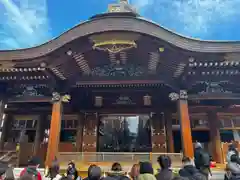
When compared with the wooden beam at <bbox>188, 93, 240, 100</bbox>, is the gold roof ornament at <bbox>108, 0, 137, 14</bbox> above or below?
above

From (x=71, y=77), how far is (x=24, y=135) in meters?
4.87

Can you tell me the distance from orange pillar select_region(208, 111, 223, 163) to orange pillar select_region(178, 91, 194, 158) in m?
2.97

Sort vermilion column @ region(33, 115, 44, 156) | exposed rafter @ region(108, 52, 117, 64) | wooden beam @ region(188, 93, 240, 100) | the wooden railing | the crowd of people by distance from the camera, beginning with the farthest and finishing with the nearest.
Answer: vermilion column @ region(33, 115, 44, 156) → wooden beam @ region(188, 93, 240, 100) → exposed rafter @ region(108, 52, 117, 64) → the wooden railing → the crowd of people

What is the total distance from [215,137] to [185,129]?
3.23m

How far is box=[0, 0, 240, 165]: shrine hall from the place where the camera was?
7059 mm

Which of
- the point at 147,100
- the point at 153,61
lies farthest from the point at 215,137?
the point at 153,61

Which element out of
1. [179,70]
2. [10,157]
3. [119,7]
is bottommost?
[10,157]

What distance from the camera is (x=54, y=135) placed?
25.5 feet

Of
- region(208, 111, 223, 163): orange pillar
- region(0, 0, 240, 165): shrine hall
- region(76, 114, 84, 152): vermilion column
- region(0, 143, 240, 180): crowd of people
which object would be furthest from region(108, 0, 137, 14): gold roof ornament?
region(208, 111, 223, 163): orange pillar

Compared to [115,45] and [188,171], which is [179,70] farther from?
[188,171]

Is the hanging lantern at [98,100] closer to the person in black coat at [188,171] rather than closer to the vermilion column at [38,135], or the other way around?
the vermilion column at [38,135]

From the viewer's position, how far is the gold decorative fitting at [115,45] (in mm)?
6994

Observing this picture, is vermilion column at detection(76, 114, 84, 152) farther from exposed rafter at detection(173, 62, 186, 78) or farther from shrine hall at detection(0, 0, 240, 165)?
exposed rafter at detection(173, 62, 186, 78)

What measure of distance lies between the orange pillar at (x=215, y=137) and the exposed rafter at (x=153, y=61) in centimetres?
389
